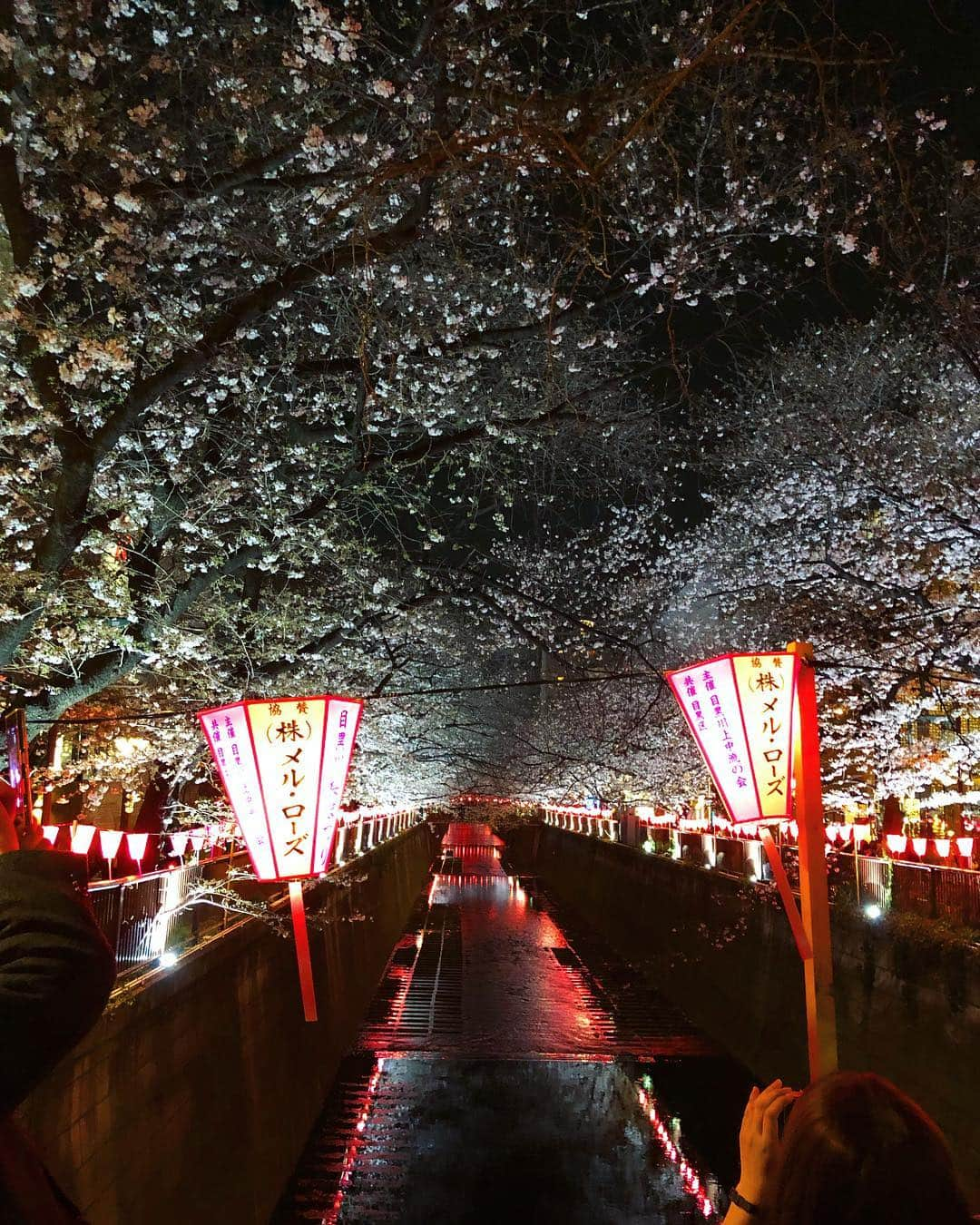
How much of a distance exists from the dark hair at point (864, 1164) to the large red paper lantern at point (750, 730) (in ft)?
19.1

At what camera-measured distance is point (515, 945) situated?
2997cm

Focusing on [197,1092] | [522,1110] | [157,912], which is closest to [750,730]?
[157,912]

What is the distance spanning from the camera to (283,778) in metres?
6.82

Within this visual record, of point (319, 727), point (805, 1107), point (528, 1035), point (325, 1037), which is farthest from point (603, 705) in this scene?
point (805, 1107)

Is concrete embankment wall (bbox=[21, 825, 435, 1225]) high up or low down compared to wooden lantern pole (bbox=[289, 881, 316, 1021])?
down

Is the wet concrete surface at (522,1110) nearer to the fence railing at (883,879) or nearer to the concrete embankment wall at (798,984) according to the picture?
the concrete embankment wall at (798,984)

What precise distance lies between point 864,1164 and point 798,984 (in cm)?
1489

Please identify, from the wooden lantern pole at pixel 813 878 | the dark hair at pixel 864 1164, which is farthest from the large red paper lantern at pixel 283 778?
the dark hair at pixel 864 1164

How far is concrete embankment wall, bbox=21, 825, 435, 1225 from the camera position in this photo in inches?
238

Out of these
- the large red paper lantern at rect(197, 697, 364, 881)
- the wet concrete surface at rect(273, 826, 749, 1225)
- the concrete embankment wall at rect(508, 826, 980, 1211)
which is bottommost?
the wet concrete surface at rect(273, 826, 749, 1225)

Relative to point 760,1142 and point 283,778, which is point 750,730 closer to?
point 283,778

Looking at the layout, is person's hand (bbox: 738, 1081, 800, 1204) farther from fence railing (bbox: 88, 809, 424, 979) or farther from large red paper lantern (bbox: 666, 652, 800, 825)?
large red paper lantern (bbox: 666, 652, 800, 825)

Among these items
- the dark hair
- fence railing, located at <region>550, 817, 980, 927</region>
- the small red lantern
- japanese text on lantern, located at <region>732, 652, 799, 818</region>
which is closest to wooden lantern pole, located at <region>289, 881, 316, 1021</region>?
the small red lantern

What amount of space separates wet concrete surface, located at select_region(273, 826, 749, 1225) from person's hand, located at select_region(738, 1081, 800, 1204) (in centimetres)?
1068
